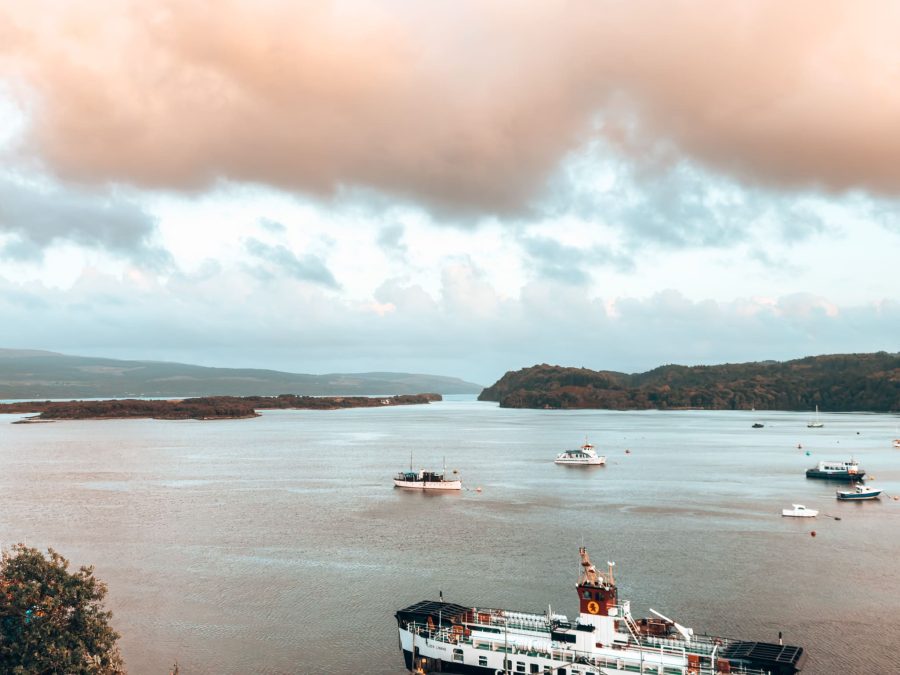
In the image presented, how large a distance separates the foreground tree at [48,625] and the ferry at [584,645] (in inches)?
621

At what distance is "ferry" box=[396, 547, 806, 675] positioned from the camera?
34906 mm

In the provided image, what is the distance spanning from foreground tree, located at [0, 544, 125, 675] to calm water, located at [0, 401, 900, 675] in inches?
302

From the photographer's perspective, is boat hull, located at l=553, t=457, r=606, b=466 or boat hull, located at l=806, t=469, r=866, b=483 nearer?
boat hull, located at l=806, t=469, r=866, b=483

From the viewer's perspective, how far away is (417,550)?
65.6m

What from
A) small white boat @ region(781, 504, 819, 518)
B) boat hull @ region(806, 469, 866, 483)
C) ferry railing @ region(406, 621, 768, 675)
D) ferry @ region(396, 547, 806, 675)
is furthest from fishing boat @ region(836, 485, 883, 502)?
ferry railing @ region(406, 621, 768, 675)

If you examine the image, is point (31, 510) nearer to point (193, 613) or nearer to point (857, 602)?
point (193, 613)

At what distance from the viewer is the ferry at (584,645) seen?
115 ft

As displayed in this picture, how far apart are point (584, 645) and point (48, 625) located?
25347 mm

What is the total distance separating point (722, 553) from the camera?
63.9m

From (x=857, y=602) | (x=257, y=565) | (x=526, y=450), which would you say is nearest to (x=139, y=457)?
(x=526, y=450)

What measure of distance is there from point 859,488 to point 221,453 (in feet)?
409

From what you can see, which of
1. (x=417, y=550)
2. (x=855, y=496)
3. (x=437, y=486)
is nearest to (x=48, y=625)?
(x=417, y=550)

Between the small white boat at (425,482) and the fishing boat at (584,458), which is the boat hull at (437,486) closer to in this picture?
the small white boat at (425,482)

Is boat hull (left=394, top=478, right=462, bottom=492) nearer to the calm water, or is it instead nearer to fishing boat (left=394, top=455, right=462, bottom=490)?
fishing boat (left=394, top=455, right=462, bottom=490)
